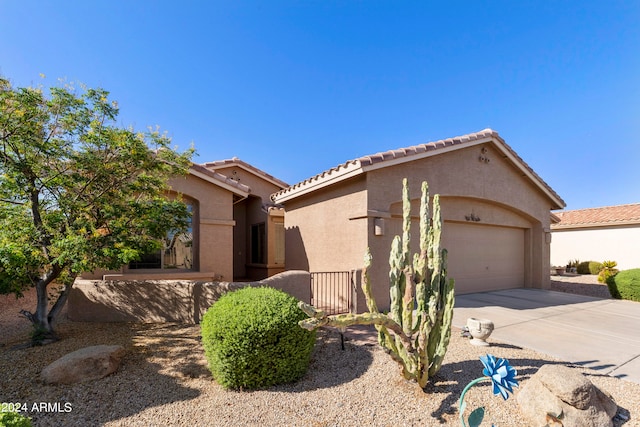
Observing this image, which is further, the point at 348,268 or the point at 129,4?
the point at 348,268

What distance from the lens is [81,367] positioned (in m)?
4.52

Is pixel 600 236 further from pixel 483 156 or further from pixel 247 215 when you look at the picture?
pixel 247 215

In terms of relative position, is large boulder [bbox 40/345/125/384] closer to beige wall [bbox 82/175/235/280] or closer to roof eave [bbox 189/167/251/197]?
beige wall [bbox 82/175/235/280]

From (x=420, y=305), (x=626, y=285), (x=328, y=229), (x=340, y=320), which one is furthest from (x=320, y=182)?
(x=626, y=285)

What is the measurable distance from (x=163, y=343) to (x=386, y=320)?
15.8 feet

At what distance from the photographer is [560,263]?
75.6 ft

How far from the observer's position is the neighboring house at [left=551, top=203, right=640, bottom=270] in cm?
1920

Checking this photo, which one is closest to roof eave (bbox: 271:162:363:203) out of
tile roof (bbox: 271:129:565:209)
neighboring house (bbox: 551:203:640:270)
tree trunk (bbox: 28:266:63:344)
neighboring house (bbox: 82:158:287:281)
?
tile roof (bbox: 271:129:565:209)

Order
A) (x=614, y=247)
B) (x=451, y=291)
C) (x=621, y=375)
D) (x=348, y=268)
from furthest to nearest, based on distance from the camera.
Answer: (x=614, y=247), (x=348, y=268), (x=621, y=375), (x=451, y=291)

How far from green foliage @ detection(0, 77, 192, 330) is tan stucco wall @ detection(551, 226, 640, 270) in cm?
2639

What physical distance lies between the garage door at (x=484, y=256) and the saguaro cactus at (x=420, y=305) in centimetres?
697

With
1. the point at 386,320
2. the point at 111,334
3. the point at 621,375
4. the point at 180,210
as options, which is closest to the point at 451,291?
the point at 386,320

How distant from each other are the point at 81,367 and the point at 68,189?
3533 millimetres

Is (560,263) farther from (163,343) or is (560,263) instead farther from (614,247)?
(163,343)
